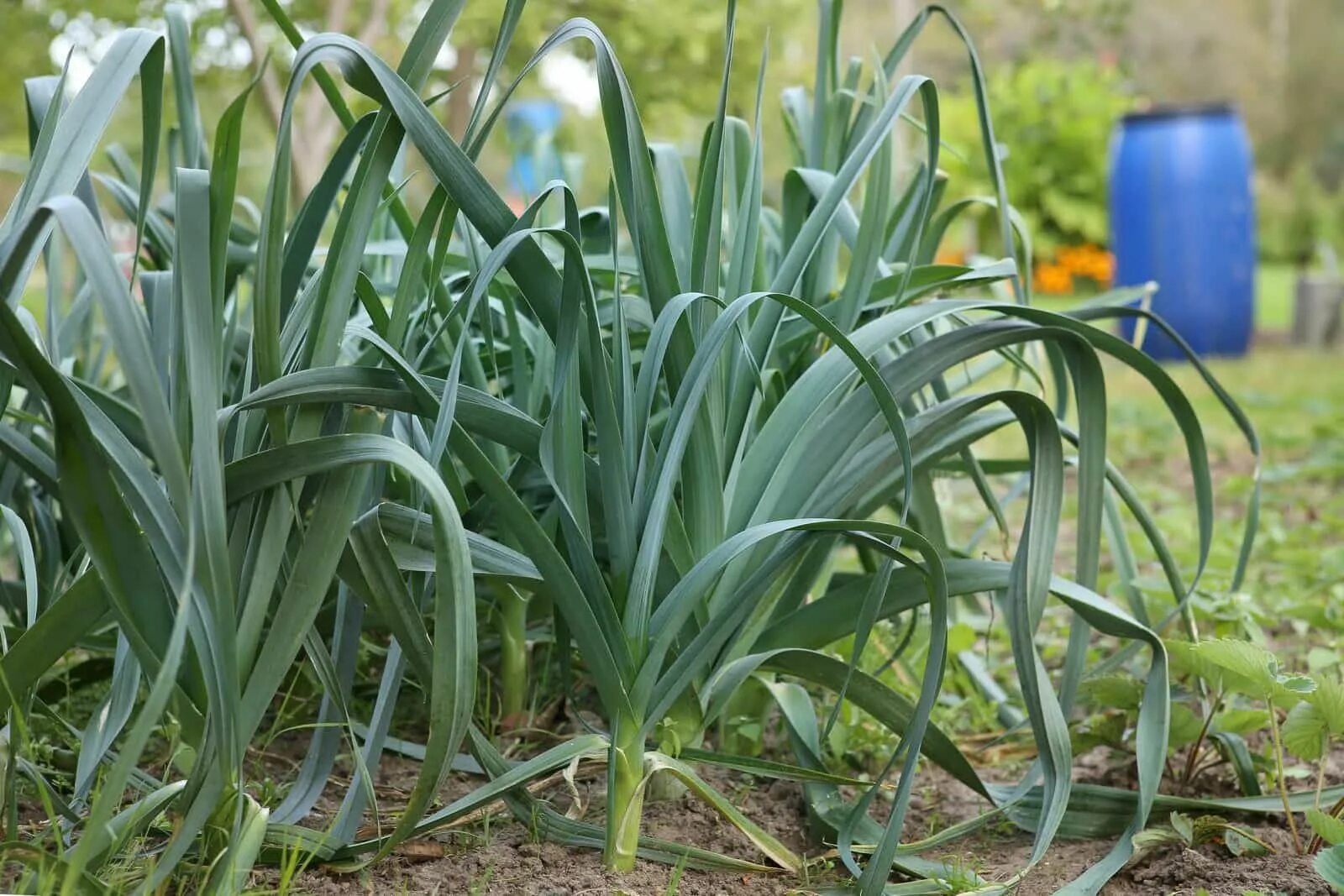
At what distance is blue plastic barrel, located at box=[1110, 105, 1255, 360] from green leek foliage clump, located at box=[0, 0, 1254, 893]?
15.5 ft

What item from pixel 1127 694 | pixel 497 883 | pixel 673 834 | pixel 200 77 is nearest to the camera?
pixel 497 883

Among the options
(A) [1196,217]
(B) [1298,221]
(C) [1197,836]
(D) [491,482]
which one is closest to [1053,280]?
(A) [1196,217]

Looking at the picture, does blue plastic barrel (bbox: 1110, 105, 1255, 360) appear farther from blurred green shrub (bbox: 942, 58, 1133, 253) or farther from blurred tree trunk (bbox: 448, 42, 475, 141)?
blurred green shrub (bbox: 942, 58, 1133, 253)

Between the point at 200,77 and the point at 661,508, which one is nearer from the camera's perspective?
the point at 661,508

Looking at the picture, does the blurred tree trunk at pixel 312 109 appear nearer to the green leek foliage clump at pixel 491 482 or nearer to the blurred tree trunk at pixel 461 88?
the blurred tree trunk at pixel 461 88

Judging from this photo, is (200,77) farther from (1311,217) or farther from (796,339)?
(1311,217)

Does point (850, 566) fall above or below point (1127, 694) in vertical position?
below

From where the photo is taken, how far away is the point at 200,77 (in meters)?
5.36

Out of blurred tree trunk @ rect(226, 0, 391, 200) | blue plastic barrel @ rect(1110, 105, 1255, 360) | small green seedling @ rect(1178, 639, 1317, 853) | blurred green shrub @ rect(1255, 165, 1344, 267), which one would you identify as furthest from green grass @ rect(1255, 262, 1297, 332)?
small green seedling @ rect(1178, 639, 1317, 853)

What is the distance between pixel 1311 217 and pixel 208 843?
13.0 m

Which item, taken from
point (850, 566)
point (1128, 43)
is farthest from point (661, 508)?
point (1128, 43)

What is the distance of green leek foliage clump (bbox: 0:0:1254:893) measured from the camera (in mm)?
752

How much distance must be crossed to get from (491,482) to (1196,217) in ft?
17.9

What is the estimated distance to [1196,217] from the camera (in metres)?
5.59
